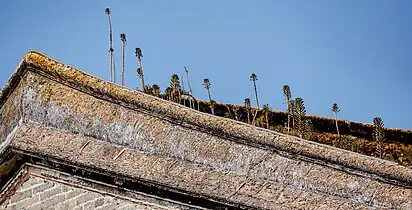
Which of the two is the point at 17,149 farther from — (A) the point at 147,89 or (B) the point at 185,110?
(A) the point at 147,89

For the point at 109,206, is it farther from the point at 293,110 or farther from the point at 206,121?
the point at 293,110

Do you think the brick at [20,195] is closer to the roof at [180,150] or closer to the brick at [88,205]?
the roof at [180,150]

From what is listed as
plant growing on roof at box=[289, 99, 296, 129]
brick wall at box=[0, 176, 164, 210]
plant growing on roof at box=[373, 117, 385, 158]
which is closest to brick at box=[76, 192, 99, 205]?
brick wall at box=[0, 176, 164, 210]

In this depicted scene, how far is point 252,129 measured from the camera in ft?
18.9

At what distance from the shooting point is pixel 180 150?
18.9ft

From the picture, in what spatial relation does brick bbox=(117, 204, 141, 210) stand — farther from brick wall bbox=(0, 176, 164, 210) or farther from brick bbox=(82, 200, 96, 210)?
brick bbox=(82, 200, 96, 210)

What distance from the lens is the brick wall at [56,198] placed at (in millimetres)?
5453

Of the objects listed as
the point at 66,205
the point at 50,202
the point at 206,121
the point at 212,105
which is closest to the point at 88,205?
the point at 66,205

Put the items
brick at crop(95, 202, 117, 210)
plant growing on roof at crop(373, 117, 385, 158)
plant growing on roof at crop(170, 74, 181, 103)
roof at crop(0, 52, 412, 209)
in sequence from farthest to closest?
plant growing on roof at crop(170, 74, 181, 103) < plant growing on roof at crop(373, 117, 385, 158) < roof at crop(0, 52, 412, 209) < brick at crop(95, 202, 117, 210)

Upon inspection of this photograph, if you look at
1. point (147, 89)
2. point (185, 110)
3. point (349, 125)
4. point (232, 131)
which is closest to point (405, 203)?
point (232, 131)

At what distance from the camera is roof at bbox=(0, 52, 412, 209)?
5574 millimetres

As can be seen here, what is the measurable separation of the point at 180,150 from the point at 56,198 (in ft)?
3.32

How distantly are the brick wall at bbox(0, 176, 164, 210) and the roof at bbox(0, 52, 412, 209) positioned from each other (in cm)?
19

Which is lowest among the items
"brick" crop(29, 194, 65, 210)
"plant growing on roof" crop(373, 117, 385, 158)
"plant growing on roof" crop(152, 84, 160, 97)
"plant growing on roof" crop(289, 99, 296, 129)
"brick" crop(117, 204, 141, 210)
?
"brick" crop(117, 204, 141, 210)
